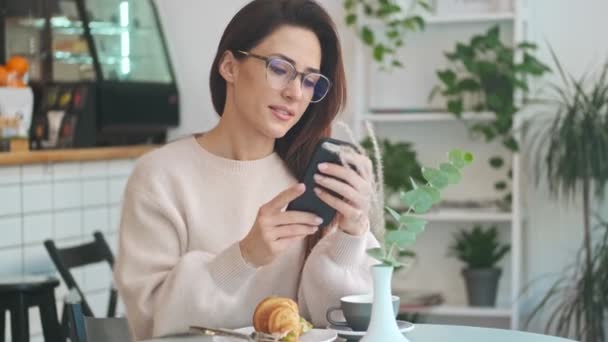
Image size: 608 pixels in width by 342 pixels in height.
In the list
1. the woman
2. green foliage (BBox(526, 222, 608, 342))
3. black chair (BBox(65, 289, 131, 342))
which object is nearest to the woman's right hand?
the woman

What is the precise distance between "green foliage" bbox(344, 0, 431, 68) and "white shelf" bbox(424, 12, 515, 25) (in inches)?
2.3

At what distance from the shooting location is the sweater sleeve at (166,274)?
6.82 ft

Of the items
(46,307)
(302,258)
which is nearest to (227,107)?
(302,258)

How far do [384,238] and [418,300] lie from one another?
3.02 m

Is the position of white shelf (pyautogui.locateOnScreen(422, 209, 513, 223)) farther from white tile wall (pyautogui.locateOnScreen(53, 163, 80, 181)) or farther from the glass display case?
white tile wall (pyautogui.locateOnScreen(53, 163, 80, 181))

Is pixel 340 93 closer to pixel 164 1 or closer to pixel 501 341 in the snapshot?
pixel 501 341

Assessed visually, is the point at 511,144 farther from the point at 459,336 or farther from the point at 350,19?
the point at 459,336

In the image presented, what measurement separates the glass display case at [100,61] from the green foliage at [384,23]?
995 millimetres

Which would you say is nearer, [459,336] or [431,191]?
[431,191]

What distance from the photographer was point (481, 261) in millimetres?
4816

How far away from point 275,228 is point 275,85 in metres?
0.32

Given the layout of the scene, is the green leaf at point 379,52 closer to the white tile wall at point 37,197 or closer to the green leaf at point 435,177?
the white tile wall at point 37,197

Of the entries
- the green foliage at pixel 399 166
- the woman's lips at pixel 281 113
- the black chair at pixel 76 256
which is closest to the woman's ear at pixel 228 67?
the woman's lips at pixel 281 113

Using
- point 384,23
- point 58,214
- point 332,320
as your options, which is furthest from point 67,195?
point 332,320
